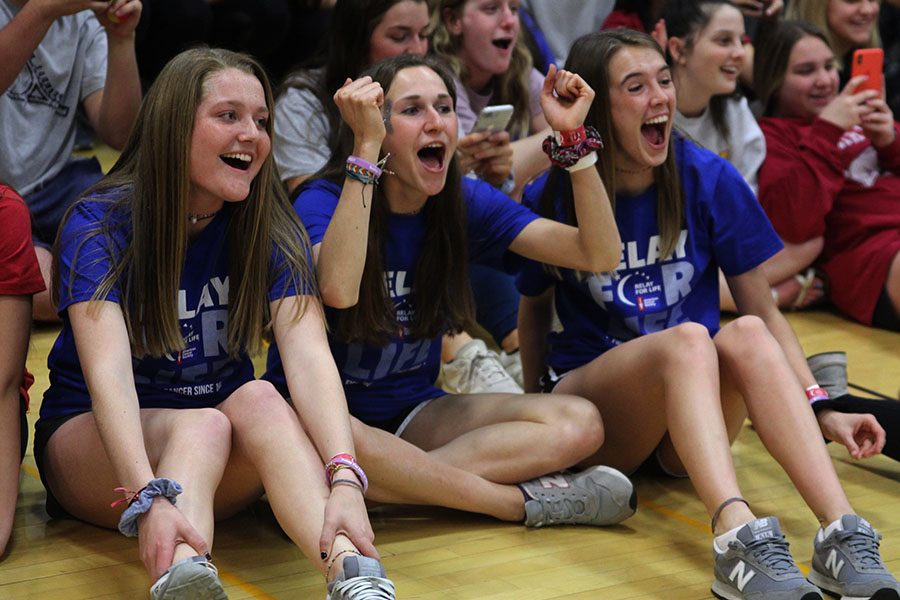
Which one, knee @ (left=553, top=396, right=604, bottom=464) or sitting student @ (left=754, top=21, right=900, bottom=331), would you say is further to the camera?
sitting student @ (left=754, top=21, right=900, bottom=331)

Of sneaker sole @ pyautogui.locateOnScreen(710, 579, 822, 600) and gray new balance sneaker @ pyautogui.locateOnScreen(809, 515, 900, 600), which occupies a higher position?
gray new balance sneaker @ pyautogui.locateOnScreen(809, 515, 900, 600)

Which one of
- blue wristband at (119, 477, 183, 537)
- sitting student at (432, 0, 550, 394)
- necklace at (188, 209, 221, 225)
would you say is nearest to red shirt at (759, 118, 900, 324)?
sitting student at (432, 0, 550, 394)

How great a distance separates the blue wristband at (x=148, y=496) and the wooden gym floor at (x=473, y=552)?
25cm

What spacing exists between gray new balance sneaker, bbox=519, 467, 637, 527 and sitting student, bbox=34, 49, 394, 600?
1.69ft

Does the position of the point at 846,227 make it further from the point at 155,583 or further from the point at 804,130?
the point at 155,583

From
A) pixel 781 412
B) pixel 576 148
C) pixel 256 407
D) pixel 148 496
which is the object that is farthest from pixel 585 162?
pixel 148 496

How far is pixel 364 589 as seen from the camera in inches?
74.9

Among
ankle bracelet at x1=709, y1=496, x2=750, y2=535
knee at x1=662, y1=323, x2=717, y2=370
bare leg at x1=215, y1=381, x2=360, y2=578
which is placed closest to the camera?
bare leg at x1=215, y1=381, x2=360, y2=578

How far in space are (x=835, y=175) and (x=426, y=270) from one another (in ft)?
6.84

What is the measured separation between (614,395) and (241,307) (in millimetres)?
779

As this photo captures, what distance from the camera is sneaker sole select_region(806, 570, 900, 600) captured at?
213cm

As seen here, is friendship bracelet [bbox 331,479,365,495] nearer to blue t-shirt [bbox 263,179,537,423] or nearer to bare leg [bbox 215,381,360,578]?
bare leg [bbox 215,381,360,578]

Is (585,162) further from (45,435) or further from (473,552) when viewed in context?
(45,435)

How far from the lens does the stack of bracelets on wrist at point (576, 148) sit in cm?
249
